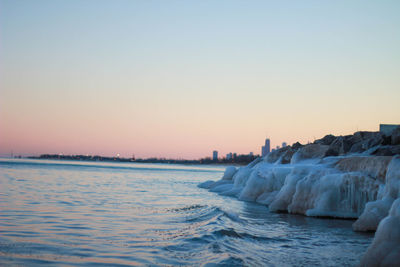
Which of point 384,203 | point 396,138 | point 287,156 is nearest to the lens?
point 384,203

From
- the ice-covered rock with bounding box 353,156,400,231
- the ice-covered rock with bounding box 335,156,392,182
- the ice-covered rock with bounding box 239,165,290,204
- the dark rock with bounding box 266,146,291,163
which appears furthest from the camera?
the dark rock with bounding box 266,146,291,163

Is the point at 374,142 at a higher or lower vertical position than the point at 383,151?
higher

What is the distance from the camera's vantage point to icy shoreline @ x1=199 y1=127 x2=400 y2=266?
25.2 feet

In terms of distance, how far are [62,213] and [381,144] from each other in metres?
17.7

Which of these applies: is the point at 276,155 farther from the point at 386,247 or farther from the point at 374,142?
the point at 386,247

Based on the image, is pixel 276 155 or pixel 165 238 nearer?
pixel 165 238

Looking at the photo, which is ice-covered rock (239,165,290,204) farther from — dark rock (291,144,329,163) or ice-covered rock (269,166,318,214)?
ice-covered rock (269,166,318,214)

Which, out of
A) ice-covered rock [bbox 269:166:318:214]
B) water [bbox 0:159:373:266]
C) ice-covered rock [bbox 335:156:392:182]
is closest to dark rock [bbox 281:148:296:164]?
ice-covered rock [bbox 269:166:318:214]

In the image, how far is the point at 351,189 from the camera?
16.0 metres

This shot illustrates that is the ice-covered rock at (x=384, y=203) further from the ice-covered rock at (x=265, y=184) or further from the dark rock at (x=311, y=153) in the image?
the dark rock at (x=311, y=153)

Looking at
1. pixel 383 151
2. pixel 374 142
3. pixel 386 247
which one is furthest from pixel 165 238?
pixel 374 142

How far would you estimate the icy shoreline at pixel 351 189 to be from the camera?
25.2 feet

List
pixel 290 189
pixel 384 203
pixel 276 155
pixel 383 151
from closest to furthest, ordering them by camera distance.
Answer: pixel 384 203 → pixel 290 189 → pixel 383 151 → pixel 276 155

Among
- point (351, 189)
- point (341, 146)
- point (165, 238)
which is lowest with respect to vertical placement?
point (165, 238)
